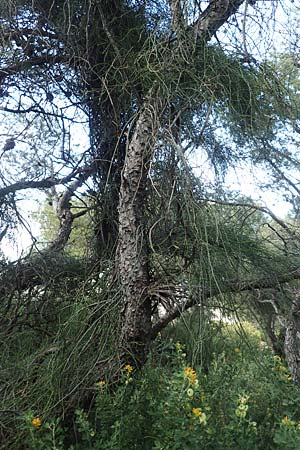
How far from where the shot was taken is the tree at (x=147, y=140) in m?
1.49

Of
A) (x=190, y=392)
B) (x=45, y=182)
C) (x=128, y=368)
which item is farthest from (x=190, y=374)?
(x=45, y=182)

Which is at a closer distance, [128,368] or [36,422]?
[36,422]

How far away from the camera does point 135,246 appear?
1.57 meters

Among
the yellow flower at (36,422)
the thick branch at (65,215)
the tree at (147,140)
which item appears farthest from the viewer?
the thick branch at (65,215)

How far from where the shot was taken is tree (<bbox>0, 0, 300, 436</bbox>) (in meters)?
1.49

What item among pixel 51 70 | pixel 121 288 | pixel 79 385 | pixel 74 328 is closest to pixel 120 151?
pixel 51 70

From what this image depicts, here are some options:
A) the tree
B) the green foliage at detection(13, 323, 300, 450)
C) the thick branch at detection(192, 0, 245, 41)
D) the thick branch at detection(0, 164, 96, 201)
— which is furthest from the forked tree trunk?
the thick branch at detection(0, 164, 96, 201)

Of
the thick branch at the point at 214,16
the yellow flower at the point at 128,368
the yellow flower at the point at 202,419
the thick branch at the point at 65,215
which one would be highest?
the thick branch at the point at 214,16

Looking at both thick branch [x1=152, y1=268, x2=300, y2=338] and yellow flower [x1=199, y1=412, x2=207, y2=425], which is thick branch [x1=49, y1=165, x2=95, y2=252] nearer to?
thick branch [x1=152, y1=268, x2=300, y2=338]

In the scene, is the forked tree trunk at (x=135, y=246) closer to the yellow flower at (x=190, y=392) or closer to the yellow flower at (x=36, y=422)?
the yellow flower at (x=190, y=392)

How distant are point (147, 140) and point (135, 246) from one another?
30cm

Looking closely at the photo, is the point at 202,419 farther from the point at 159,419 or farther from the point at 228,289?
the point at 228,289

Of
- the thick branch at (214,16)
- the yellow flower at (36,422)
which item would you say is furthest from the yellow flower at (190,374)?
the thick branch at (214,16)

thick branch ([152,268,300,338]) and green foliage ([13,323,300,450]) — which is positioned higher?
thick branch ([152,268,300,338])
